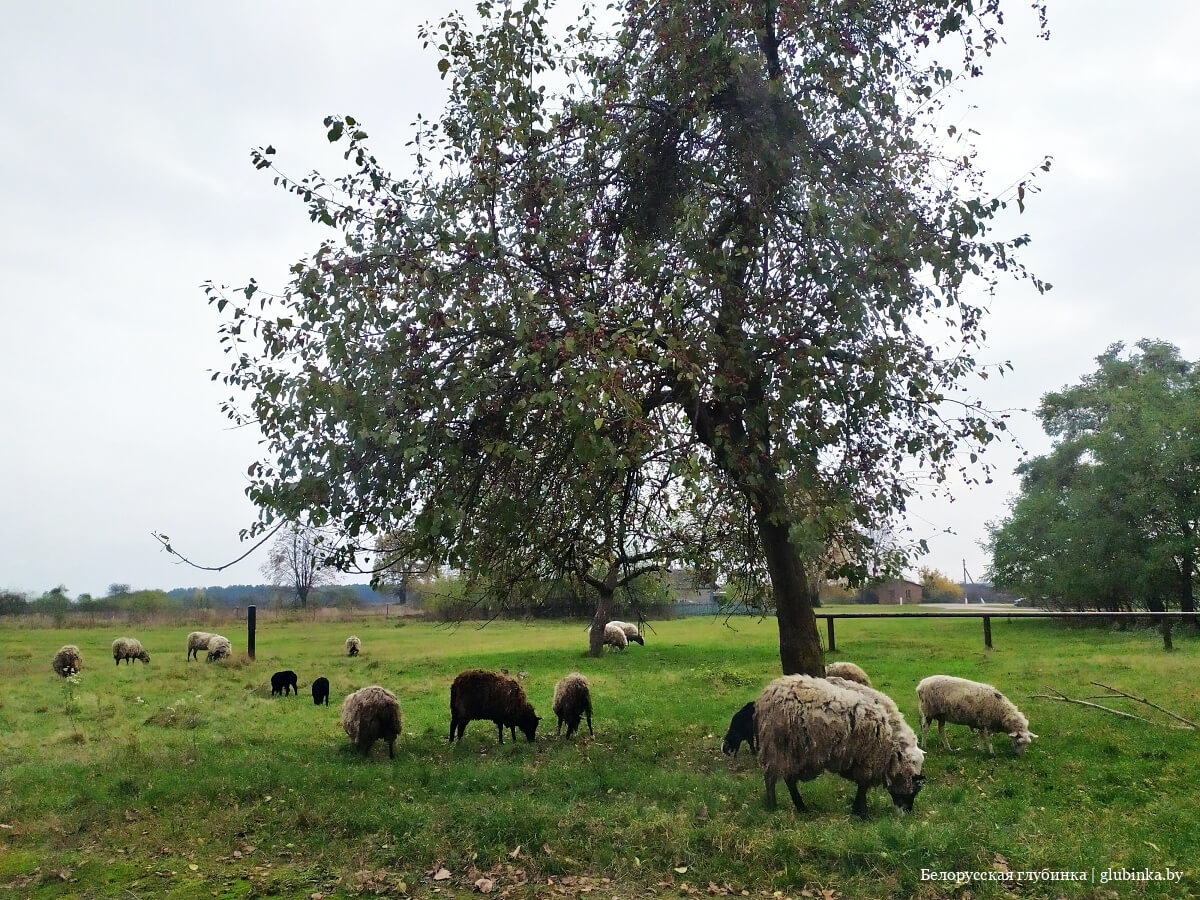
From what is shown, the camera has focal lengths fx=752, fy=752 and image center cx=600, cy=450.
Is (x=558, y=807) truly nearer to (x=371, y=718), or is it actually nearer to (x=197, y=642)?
(x=371, y=718)

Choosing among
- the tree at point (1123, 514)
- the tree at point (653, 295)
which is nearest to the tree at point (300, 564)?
the tree at point (653, 295)

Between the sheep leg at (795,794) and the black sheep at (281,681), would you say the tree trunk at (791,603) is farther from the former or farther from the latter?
the black sheep at (281,681)

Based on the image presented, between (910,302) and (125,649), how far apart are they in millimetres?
27669

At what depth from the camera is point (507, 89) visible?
9789 mm

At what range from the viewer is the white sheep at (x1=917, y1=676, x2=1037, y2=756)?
10414 millimetres

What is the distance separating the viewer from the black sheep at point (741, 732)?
34.8 feet

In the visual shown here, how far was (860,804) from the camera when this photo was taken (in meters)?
7.97

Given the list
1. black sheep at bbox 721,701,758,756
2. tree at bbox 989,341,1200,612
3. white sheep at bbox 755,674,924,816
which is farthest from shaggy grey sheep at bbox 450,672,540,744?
tree at bbox 989,341,1200,612

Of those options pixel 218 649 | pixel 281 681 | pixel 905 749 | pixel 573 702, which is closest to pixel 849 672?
pixel 573 702

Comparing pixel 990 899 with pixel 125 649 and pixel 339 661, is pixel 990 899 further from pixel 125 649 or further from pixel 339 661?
pixel 125 649

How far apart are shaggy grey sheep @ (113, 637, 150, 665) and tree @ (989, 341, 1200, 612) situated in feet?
105

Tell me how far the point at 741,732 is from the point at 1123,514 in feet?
89.4

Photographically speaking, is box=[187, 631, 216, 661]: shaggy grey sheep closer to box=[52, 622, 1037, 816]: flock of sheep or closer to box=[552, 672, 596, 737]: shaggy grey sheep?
box=[52, 622, 1037, 816]: flock of sheep

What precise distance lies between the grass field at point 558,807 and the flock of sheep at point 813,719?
14.7 inches
